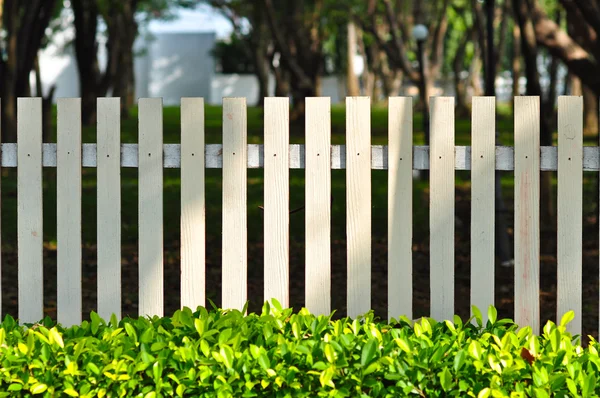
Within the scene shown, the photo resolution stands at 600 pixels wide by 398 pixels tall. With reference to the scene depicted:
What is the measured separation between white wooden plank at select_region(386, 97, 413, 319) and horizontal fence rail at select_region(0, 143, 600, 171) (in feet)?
0.20

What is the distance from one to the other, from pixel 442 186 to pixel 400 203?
0.21 meters

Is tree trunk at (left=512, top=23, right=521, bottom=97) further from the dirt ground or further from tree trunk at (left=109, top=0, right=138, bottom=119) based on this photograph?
the dirt ground

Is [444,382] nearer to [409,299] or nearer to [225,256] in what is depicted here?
[409,299]

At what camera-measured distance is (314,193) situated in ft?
14.5

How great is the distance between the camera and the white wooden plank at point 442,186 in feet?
14.3

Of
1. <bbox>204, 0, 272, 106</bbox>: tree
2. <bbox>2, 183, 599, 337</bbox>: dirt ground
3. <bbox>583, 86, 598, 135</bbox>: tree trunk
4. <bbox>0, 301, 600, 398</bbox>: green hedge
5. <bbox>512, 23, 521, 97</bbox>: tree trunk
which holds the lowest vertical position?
<bbox>2, 183, 599, 337</bbox>: dirt ground

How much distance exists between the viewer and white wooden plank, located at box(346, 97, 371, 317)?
14.3ft

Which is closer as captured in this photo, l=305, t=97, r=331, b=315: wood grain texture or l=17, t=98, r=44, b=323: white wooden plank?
l=305, t=97, r=331, b=315: wood grain texture

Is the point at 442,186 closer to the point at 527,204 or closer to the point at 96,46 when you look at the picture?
the point at 527,204

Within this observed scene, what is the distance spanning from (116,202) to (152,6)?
4172 cm

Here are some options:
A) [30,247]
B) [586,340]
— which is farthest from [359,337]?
[586,340]

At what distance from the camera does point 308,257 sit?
445 centimetres

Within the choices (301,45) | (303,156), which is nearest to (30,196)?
(303,156)

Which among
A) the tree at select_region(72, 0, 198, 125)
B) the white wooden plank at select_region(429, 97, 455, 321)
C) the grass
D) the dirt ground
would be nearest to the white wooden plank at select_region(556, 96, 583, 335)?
the white wooden plank at select_region(429, 97, 455, 321)
